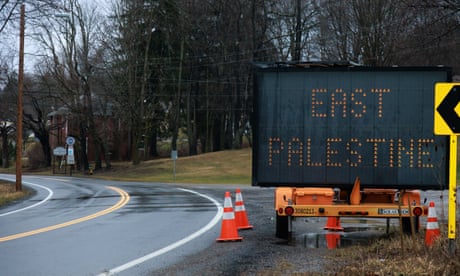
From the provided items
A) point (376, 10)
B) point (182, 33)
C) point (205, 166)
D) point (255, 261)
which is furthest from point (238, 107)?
point (255, 261)

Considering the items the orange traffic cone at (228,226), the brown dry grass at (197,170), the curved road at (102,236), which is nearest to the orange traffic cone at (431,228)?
the orange traffic cone at (228,226)

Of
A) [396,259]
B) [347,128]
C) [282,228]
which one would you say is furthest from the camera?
[282,228]

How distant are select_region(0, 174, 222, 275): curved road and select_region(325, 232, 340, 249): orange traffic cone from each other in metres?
2.15

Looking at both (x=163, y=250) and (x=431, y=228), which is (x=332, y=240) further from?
(x=163, y=250)

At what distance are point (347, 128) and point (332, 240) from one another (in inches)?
93.1

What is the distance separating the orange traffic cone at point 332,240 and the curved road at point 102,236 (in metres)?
2.15

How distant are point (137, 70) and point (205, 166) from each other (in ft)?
38.4

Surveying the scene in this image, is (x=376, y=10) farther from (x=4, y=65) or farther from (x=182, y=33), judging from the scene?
(x=4, y=65)

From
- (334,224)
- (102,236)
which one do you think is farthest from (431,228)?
(102,236)

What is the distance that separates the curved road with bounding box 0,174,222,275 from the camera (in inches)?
369

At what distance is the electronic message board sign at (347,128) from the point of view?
35.8 ft

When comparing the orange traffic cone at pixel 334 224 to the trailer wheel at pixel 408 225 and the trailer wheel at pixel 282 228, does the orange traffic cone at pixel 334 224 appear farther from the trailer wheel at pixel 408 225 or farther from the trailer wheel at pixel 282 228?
the trailer wheel at pixel 282 228

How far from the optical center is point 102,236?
41.9ft

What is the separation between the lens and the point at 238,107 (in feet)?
220
